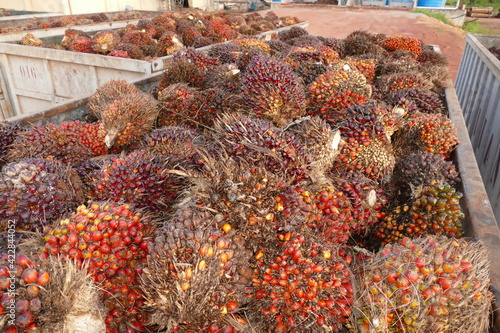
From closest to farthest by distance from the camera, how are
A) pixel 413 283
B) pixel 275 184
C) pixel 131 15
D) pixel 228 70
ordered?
pixel 413 283
pixel 275 184
pixel 228 70
pixel 131 15

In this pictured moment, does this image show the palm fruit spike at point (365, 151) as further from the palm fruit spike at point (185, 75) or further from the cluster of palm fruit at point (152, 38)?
the cluster of palm fruit at point (152, 38)

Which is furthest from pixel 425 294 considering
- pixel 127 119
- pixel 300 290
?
pixel 127 119

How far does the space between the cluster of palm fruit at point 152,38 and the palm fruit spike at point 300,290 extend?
191 inches

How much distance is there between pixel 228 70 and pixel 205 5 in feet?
72.1

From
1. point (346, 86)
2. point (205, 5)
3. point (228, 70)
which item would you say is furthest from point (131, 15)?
point (205, 5)

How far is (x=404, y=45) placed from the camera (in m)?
5.11

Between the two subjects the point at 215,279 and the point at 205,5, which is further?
the point at 205,5

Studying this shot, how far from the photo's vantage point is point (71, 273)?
1089mm

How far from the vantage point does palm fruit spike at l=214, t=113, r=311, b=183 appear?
152 centimetres

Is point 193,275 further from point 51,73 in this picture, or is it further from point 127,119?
point 51,73

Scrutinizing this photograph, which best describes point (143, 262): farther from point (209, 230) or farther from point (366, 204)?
point (366, 204)

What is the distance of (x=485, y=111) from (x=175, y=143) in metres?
4.37

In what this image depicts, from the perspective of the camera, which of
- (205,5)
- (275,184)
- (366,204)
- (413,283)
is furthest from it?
(205,5)

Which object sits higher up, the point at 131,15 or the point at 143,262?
the point at 131,15
